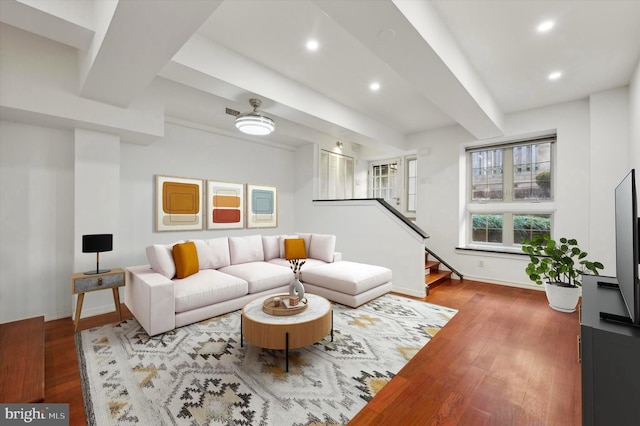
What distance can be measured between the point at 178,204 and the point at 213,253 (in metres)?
1.14

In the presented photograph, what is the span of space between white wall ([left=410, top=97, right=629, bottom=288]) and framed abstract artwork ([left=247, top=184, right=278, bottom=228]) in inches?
121

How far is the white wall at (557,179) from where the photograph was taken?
3.75 metres

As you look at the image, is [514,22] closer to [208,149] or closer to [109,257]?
[208,149]

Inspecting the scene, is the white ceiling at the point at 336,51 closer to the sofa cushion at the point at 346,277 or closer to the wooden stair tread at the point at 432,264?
the sofa cushion at the point at 346,277

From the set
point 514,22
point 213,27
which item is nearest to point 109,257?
point 213,27

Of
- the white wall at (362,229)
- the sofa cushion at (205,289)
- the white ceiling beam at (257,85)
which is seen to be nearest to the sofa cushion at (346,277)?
the white wall at (362,229)

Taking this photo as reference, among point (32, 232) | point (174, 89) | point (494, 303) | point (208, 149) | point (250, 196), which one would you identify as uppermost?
point (174, 89)

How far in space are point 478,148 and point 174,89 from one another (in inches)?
207

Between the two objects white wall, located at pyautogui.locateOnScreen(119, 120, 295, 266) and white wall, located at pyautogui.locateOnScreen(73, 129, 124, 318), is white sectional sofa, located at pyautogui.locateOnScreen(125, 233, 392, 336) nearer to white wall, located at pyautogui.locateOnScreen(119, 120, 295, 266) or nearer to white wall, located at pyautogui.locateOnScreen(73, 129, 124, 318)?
white wall, located at pyautogui.locateOnScreen(73, 129, 124, 318)

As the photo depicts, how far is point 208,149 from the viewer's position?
188 inches

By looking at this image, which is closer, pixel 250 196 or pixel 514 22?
pixel 514 22

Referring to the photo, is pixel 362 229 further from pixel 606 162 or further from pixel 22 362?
pixel 22 362

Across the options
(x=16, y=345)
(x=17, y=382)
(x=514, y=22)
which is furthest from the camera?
(x=514, y=22)

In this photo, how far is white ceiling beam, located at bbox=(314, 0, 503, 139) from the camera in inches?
71.4
